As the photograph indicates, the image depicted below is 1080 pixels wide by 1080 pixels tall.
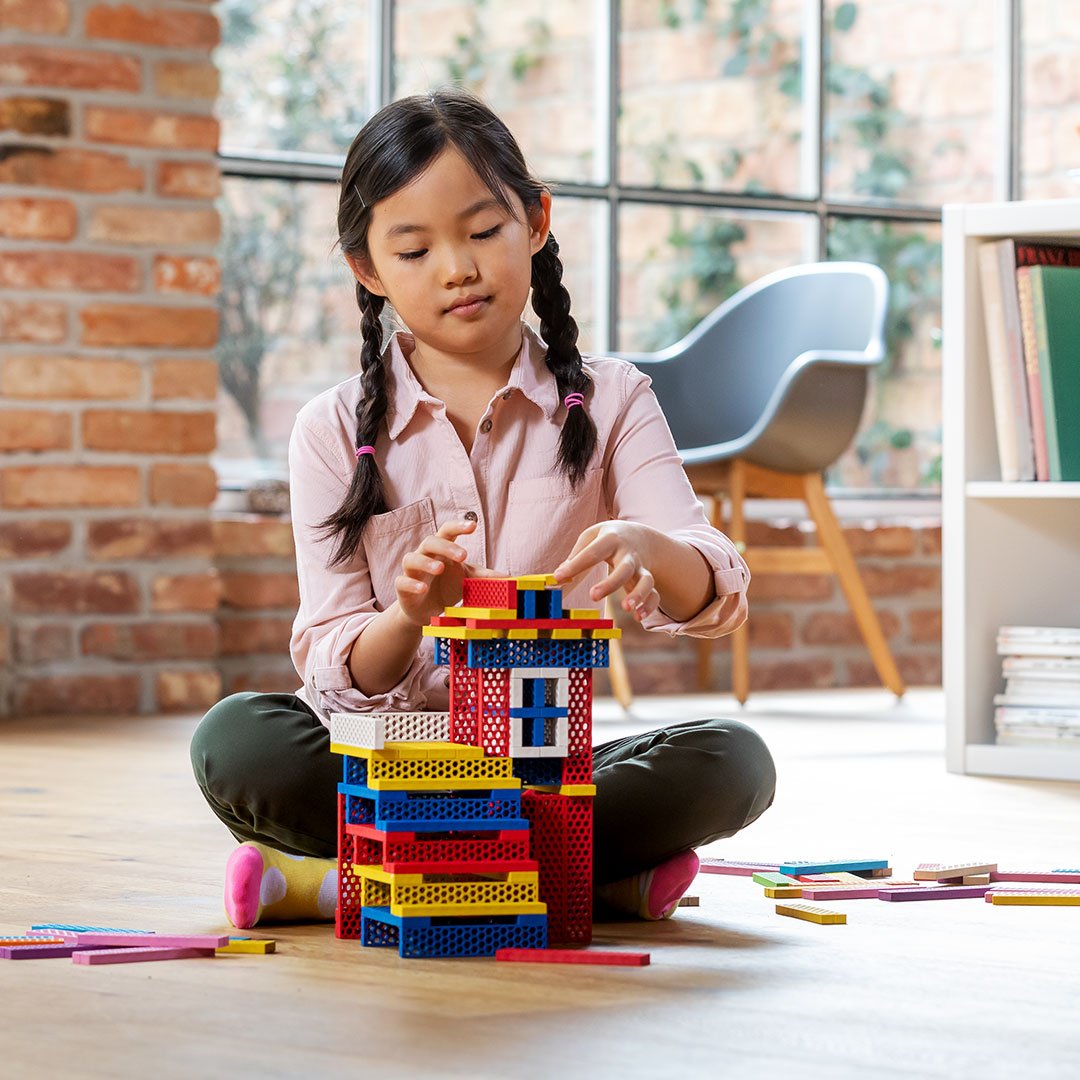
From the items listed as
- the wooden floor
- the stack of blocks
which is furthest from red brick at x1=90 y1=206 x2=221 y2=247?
the stack of blocks

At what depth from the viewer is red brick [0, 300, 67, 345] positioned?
321 cm

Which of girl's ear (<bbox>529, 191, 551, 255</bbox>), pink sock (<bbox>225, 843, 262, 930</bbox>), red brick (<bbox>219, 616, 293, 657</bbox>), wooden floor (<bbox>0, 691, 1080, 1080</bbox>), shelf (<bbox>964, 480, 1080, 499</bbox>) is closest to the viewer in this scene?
wooden floor (<bbox>0, 691, 1080, 1080</bbox>)

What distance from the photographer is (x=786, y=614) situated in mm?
4098

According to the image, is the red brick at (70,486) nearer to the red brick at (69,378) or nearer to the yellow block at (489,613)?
the red brick at (69,378)

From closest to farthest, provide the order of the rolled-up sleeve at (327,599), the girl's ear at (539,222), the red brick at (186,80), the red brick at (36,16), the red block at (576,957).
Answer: the red block at (576,957), the rolled-up sleeve at (327,599), the girl's ear at (539,222), the red brick at (36,16), the red brick at (186,80)

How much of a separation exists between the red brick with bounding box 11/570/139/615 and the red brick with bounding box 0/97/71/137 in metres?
0.76

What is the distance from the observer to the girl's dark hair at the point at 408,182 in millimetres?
1518

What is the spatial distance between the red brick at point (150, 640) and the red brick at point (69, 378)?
0.40 m

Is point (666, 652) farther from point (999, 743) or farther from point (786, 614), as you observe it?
point (999, 743)

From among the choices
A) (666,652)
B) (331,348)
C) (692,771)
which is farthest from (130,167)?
(692,771)

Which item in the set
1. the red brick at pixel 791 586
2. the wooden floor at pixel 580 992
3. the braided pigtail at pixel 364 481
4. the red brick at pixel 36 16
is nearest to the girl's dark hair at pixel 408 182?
the braided pigtail at pixel 364 481

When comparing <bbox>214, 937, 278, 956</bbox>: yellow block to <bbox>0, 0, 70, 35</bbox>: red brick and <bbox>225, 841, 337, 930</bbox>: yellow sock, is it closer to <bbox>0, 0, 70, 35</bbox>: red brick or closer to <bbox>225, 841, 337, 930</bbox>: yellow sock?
<bbox>225, 841, 337, 930</bbox>: yellow sock

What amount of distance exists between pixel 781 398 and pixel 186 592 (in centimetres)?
112

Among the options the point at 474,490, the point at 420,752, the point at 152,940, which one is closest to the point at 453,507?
the point at 474,490
